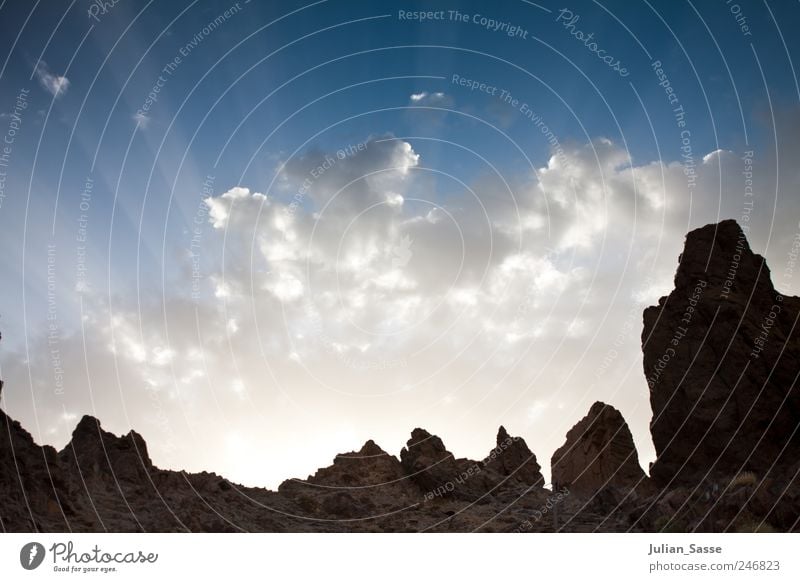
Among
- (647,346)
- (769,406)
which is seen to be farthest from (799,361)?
(647,346)

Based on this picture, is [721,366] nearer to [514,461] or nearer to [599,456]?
[599,456]

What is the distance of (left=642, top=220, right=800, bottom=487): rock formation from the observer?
153ft

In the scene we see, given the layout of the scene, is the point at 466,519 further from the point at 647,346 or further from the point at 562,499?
the point at 647,346

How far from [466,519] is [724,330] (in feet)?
105

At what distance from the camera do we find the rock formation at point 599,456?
6259 centimetres

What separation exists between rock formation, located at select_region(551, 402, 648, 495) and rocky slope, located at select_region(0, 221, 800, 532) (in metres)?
0.18

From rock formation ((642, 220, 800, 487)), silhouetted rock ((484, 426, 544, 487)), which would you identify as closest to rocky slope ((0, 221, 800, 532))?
rock formation ((642, 220, 800, 487))

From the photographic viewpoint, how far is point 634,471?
209 ft

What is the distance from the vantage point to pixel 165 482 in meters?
48.0

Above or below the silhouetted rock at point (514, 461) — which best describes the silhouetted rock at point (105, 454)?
above

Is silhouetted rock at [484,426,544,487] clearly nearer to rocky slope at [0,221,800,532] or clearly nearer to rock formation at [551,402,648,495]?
rock formation at [551,402,648,495]

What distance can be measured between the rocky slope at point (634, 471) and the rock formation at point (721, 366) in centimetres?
11

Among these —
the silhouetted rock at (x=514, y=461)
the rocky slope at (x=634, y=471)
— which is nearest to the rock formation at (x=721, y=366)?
the rocky slope at (x=634, y=471)

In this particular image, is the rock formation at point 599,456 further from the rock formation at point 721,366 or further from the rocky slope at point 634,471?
the rock formation at point 721,366
